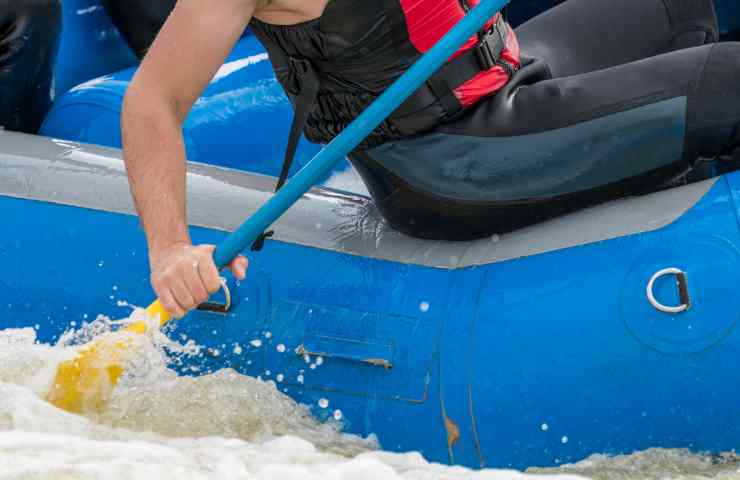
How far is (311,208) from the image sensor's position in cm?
181

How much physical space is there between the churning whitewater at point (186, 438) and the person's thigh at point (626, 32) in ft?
2.21

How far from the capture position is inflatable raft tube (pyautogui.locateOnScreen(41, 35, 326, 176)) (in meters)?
2.31

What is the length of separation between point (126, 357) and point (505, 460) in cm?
55

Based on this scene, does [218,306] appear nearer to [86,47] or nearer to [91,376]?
[91,376]

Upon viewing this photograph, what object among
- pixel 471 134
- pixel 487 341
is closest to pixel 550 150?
pixel 471 134

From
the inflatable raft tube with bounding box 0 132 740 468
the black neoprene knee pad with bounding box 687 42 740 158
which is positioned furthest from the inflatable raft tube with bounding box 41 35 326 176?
the black neoprene knee pad with bounding box 687 42 740 158

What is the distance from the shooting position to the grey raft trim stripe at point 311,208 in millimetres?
1611

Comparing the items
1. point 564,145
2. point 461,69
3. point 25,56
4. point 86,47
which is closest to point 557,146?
point 564,145

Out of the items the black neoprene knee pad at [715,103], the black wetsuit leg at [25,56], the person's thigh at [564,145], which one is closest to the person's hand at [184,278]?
the person's thigh at [564,145]

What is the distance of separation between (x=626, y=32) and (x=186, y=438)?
948 mm

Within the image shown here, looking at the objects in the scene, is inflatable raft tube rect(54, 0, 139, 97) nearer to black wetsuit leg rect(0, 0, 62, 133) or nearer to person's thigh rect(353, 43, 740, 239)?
black wetsuit leg rect(0, 0, 62, 133)

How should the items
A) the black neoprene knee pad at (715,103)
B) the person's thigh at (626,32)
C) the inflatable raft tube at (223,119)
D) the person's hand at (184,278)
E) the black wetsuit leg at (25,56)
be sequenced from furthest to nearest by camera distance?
the inflatable raft tube at (223,119), the black wetsuit leg at (25,56), the person's thigh at (626,32), the black neoprene knee pad at (715,103), the person's hand at (184,278)

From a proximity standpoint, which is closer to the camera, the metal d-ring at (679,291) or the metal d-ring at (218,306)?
the metal d-ring at (679,291)

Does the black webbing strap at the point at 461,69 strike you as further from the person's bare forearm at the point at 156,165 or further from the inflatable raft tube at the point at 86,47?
the inflatable raft tube at the point at 86,47
